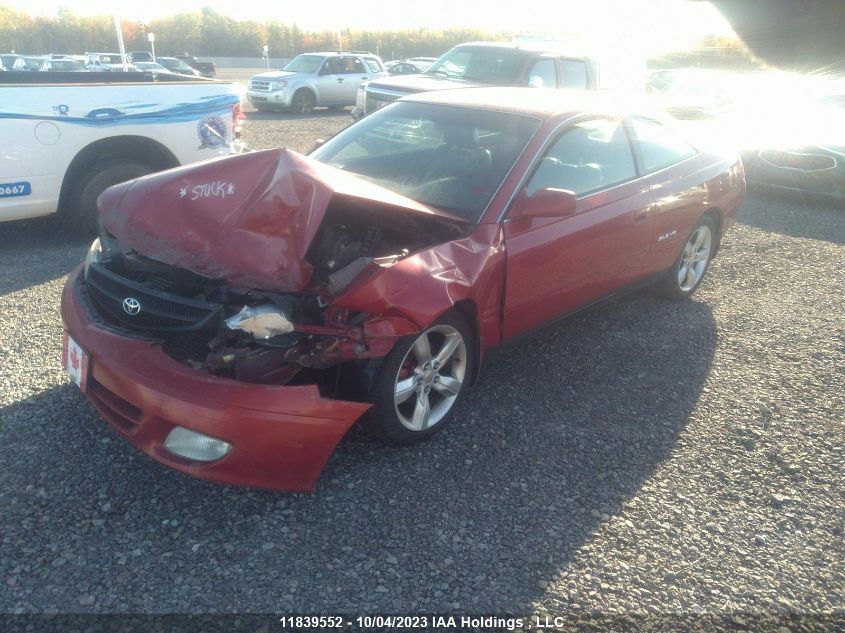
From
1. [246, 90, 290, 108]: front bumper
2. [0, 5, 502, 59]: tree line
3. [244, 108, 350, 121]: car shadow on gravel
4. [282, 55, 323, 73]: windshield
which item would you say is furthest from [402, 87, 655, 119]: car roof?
[0, 5, 502, 59]: tree line

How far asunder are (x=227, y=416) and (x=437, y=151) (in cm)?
211

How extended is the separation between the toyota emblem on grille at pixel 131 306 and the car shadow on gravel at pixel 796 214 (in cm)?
702

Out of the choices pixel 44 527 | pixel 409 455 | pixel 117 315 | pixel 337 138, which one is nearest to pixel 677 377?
pixel 409 455

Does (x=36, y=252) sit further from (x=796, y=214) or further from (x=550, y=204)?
(x=796, y=214)

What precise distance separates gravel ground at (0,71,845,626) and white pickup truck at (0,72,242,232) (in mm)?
1519

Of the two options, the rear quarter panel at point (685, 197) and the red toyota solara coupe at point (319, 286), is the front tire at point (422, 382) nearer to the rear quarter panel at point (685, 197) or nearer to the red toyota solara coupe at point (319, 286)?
the red toyota solara coupe at point (319, 286)

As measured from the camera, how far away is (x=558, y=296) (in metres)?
3.90

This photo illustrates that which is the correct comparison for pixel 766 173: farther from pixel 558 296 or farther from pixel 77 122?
pixel 77 122

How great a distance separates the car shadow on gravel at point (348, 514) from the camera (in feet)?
7.88

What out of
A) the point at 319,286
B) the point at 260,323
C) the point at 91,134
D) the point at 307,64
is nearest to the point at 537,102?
the point at 319,286

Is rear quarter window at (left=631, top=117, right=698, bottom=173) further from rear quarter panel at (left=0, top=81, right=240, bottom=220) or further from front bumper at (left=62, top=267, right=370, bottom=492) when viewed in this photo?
rear quarter panel at (left=0, top=81, right=240, bottom=220)

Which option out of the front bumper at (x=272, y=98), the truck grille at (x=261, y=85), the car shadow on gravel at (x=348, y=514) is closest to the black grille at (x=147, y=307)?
the car shadow on gravel at (x=348, y=514)

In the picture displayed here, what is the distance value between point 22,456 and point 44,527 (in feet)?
1.76

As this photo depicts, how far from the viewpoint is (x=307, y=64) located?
18719 mm
